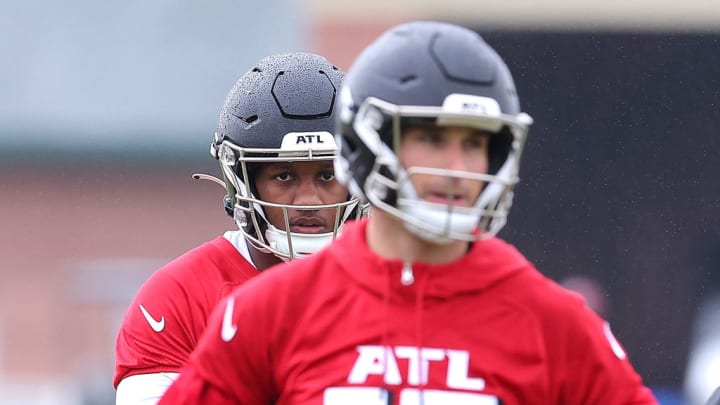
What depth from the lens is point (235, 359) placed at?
9.63 ft

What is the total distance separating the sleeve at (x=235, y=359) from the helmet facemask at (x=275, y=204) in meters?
1.03

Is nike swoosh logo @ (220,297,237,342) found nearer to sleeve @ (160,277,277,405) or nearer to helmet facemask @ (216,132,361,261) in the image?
sleeve @ (160,277,277,405)

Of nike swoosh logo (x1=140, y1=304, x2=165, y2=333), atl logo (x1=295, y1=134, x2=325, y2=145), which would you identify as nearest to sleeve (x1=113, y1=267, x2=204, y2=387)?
nike swoosh logo (x1=140, y1=304, x2=165, y2=333)

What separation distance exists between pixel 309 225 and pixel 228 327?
3.77 ft

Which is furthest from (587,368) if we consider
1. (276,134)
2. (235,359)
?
(276,134)

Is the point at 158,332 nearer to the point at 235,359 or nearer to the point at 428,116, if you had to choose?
the point at 235,359

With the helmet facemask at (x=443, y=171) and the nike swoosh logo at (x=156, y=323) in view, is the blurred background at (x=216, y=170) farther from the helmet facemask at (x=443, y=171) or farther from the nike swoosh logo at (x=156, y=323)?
the helmet facemask at (x=443, y=171)

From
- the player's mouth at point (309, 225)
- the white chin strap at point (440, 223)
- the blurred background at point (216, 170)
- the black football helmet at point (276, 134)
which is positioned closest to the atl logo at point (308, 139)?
the black football helmet at point (276, 134)

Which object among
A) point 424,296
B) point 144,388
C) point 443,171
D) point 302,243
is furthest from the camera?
point 302,243

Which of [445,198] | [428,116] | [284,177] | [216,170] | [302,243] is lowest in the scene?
[216,170]

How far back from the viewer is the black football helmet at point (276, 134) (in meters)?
4.06

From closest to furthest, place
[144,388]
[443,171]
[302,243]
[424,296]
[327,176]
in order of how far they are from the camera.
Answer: [443,171], [424,296], [144,388], [302,243], [327,176]

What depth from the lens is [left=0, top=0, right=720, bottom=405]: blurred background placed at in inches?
406

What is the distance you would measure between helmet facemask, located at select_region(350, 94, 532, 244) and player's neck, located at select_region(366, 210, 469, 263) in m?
0.05
